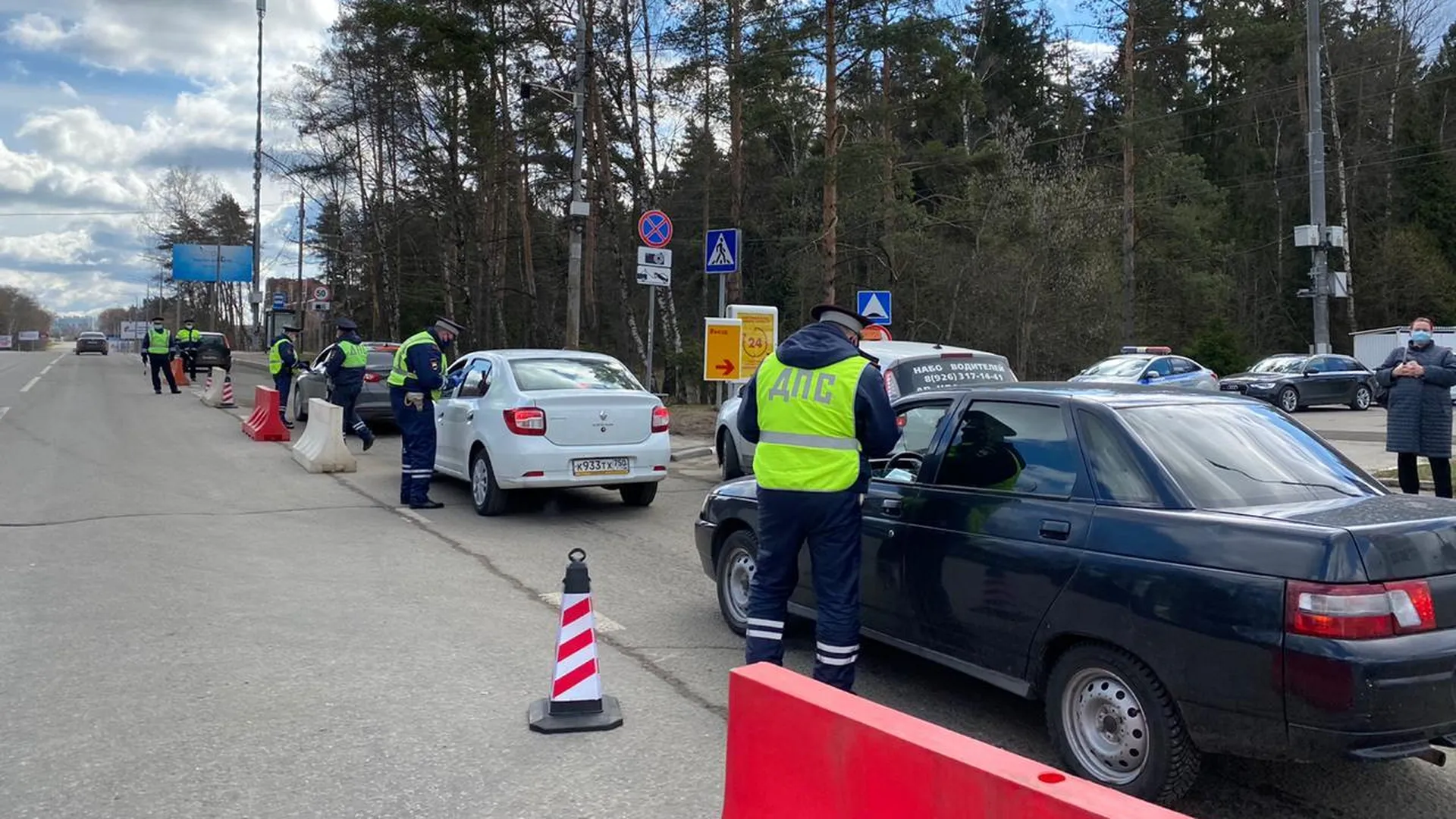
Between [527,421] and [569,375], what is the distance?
3.03 ft

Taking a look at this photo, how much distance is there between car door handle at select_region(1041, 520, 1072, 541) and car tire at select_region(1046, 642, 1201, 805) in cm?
42

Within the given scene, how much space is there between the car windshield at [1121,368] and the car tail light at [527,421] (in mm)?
14474

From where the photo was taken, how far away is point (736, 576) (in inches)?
251

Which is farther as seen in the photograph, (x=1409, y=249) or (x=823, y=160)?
(x=1409, y=249)

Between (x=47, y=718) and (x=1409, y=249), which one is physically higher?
(x=1409, y=249)

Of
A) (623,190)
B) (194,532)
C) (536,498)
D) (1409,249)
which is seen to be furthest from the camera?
(1409,249)

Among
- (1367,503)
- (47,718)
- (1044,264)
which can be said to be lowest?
(47,718)

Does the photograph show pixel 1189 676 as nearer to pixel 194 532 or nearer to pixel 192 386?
pixel 194 532

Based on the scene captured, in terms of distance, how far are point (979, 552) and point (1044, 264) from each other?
28.2 metres

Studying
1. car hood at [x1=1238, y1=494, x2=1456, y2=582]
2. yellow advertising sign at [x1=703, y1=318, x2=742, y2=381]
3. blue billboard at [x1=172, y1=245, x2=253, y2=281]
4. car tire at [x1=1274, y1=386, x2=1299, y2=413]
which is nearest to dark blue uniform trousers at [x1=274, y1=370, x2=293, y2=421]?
yellow advertising sign at [x1=703, y1=318, x2=742, y2=381]

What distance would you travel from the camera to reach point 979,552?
15.1 ft

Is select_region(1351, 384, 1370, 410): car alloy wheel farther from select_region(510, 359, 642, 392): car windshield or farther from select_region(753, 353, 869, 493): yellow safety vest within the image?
select_region(753, 353, 869, 493): yellow safety vest

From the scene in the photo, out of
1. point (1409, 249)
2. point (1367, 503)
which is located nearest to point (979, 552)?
point (1367, 503)

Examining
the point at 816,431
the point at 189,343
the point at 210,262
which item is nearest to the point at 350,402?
the point at 816,431
